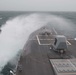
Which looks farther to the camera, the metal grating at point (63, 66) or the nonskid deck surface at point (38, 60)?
the nonskid deck surface at point (38, 60)

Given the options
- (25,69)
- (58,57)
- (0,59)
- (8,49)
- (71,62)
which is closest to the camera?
(25,69)

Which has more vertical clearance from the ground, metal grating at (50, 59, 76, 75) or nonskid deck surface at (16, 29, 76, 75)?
metal grating at (50, 59, 76, 75)

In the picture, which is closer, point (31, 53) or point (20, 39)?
point (31, 53)

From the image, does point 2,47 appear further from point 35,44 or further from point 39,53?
point 39,53

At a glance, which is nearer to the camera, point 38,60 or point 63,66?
point 63,66

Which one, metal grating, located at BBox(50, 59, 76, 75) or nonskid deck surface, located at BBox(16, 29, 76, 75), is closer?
metal grating, located at BBox(50, 59, 76, 75)

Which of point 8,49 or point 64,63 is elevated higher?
point 64,63

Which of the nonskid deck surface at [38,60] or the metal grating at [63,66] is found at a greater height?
the metal grating at [63,66]

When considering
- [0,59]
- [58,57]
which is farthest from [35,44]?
[58,57]

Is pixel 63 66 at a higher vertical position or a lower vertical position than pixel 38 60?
higher

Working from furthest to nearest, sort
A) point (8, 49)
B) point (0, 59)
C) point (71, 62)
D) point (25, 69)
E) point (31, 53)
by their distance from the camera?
point (8, 49), point (0, 59), point (31, 53), point (71, 62), point (25, 69)
